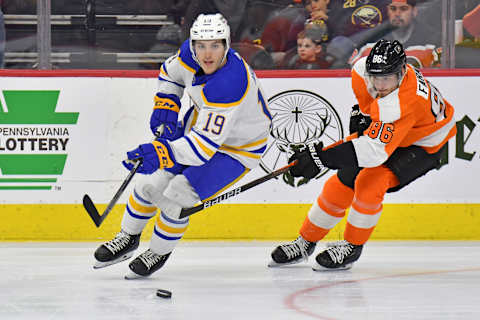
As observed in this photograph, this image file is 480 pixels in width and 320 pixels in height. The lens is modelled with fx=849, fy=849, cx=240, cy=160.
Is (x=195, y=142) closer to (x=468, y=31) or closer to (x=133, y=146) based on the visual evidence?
(x=133, y=146)

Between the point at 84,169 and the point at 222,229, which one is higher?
the point at 84,169

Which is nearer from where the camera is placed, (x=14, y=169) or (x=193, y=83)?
(x=193, y=83)

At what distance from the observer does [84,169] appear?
15.1 ft

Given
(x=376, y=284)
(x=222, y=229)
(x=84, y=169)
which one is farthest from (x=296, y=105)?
(x=376, y=284)

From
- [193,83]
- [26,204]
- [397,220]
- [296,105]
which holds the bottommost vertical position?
[397,220]

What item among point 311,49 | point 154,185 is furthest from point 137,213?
point 311,49

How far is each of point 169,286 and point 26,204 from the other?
1580mm

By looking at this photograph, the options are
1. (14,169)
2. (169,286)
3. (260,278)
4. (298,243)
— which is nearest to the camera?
(169,286)

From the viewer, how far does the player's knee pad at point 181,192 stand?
11.0 feet

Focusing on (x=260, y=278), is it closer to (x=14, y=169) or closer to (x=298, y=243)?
(x=298, y=243)

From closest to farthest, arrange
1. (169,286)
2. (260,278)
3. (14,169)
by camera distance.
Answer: (169,286)
(260,278)
(14,169)

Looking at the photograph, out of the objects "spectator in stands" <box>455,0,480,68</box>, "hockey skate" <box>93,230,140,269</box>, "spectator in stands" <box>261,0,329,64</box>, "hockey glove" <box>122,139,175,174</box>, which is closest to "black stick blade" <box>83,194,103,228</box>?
Result: "hockey skate" <box>93,230,140,269</box>

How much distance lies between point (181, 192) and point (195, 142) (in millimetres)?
274

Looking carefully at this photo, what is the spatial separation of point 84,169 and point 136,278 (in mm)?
1303
